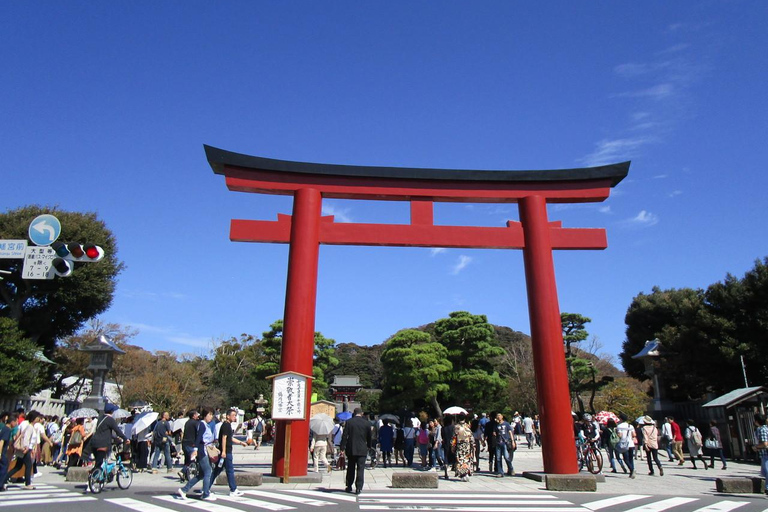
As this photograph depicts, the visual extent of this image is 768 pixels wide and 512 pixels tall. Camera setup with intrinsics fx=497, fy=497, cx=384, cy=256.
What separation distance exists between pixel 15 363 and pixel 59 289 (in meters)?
4.90

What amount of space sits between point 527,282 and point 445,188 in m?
3.15

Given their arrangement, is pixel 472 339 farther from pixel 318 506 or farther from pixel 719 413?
pixel 318 506

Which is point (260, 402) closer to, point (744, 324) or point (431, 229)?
point (431, 229)

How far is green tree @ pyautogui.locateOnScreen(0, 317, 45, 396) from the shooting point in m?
19.1

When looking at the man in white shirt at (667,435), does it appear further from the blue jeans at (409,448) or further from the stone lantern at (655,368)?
the blue jeans at (409,448)

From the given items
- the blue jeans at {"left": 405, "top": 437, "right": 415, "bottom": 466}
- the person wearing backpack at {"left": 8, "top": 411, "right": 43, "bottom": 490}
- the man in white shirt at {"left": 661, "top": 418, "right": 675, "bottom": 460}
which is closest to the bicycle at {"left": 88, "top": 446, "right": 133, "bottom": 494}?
the person wearing backpack at {"left": 8, "top": 411, "right": 43, "bottom": 490}

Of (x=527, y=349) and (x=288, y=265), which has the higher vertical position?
(x=527, y=349)

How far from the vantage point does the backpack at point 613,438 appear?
507 inches

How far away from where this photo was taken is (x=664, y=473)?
13344 millimetres

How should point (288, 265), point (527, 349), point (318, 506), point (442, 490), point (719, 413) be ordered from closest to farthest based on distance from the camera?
point (318, 506) → point (442, 490) → point (288, 265) → point (719, 413) → point (527, 349)

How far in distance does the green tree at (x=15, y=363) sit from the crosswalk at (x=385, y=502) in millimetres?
12437

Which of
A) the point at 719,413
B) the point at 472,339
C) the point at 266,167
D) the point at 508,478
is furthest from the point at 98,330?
the point at 719,413

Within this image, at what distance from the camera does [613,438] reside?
13.0m

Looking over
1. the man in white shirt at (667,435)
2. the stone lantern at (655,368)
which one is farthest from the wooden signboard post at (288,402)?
the stone lantern at (655,368)
